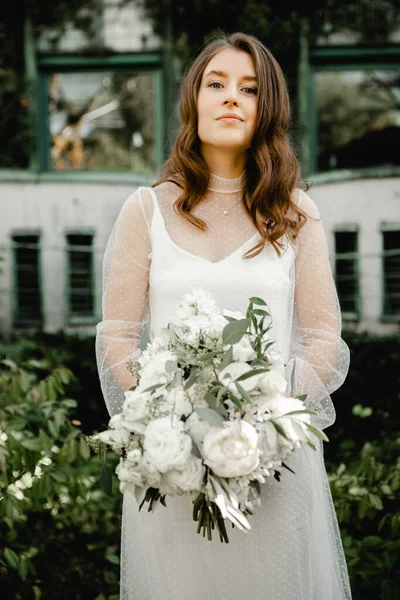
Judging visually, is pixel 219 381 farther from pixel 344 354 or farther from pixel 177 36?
pixel 177 36

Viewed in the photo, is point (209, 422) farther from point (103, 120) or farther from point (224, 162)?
point (103, 120)

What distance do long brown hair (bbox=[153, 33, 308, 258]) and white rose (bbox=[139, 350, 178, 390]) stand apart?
0.57 metres

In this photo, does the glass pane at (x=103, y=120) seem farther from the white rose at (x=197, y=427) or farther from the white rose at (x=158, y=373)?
the white rose at (x=197, y=427)

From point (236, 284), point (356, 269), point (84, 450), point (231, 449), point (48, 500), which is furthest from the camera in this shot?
point (356, 269)

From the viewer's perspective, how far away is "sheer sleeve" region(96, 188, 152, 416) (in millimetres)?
2182

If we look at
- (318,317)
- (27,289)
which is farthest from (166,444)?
(27,289)

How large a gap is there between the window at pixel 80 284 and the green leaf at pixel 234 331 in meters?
7.07

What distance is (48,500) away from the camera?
126 inches

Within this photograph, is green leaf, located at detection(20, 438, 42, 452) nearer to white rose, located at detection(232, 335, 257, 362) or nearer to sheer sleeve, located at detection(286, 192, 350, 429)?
sheer sleeve, located at detection(286, 192, 350, 429)

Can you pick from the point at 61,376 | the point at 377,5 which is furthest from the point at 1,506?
the point at 377,5

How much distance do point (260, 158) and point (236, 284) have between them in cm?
44

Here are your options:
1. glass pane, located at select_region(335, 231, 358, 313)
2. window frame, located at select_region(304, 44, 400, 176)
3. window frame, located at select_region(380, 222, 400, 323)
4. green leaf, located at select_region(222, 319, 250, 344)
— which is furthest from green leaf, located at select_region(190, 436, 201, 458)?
window frame, located at select_region(304, 44, 400, 176)

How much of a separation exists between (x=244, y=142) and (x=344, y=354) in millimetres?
741

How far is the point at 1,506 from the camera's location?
2529mm
